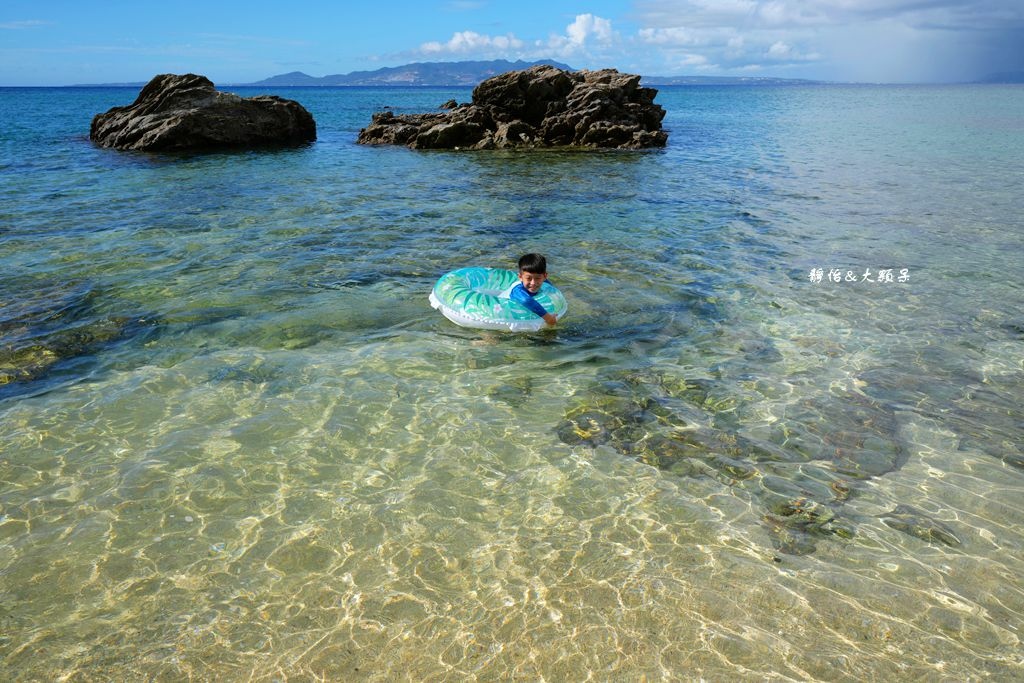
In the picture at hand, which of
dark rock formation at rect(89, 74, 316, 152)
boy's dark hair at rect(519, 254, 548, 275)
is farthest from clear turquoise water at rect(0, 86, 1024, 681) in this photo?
dark rock formation at rect(89, 74, 316, 152)

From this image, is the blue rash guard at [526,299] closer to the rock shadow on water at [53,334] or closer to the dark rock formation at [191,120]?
the rock shadow on water at [53,334]

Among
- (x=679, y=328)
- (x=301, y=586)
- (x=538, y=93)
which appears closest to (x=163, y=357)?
(x=301, y=586)

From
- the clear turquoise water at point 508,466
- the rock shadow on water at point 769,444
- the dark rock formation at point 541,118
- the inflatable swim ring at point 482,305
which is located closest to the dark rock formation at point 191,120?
the dark rock formation at point 541,118

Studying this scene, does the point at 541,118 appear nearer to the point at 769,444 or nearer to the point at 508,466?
the point at 769,444

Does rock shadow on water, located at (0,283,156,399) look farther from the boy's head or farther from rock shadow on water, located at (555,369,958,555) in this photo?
rock shadow on water, located at (555,369,958,555)

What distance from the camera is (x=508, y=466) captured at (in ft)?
21.1

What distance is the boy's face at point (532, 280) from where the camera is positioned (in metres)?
9.25

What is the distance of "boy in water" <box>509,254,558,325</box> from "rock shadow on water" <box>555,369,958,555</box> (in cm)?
159

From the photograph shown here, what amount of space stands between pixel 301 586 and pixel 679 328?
668 centimetres

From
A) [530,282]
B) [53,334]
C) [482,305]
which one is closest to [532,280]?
[530,282]

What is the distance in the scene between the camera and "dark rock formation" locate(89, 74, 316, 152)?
31859 mm

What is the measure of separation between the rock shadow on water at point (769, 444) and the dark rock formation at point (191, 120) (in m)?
31.0

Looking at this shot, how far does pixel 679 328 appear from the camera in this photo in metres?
9.84

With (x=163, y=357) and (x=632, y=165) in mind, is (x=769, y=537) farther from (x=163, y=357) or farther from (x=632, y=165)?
(x=632, y=165)
